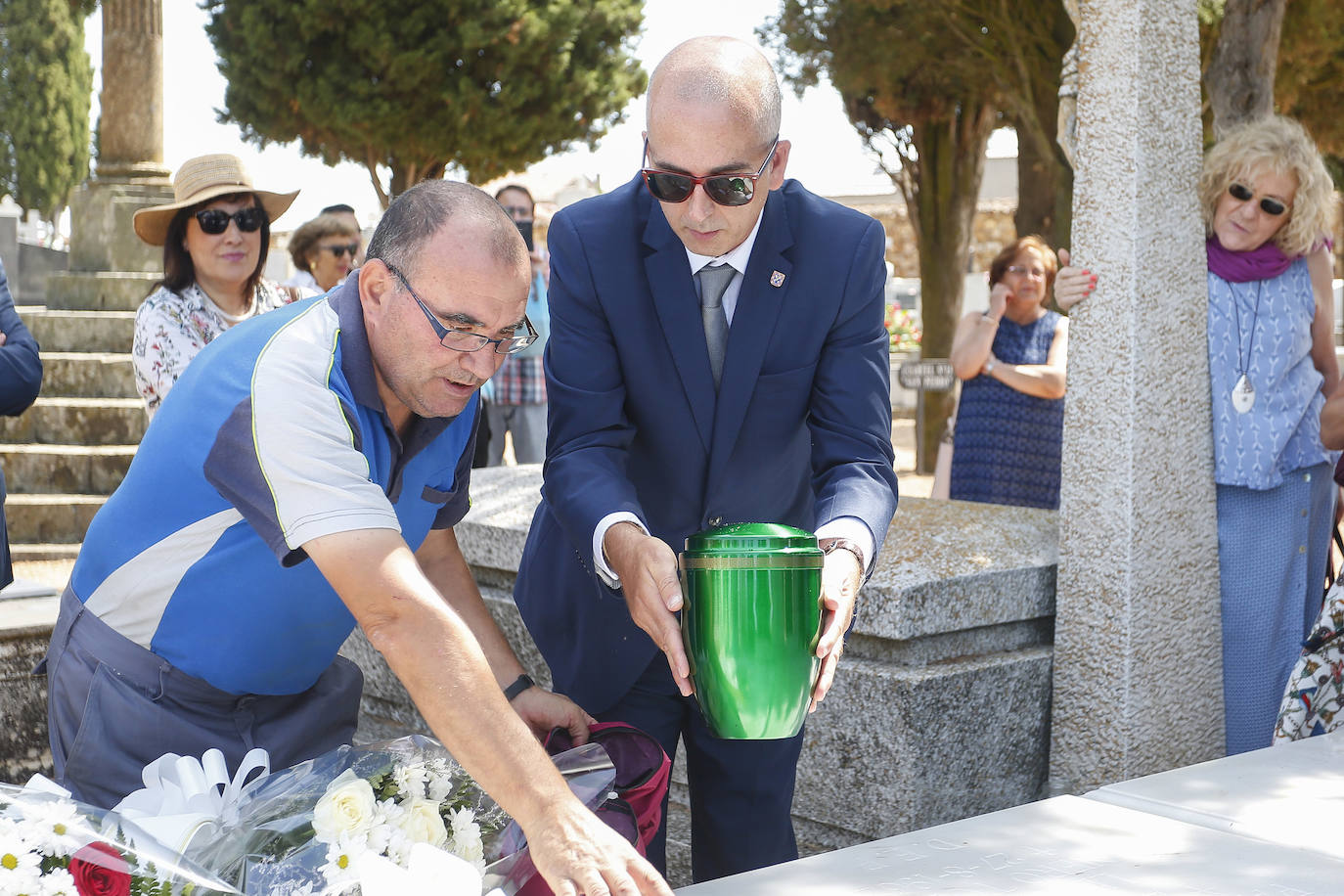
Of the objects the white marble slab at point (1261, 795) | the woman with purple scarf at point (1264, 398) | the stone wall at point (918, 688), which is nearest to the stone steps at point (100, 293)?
Result: the stone wall at point (918, 688)

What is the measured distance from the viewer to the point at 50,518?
8625 mm

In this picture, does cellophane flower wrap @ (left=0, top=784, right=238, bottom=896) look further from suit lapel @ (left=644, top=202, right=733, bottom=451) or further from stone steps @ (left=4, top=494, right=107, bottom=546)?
stone steps @ (left=4, top=494, right=107, bottom=546)

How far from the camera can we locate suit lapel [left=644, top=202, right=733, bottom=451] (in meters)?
2.33

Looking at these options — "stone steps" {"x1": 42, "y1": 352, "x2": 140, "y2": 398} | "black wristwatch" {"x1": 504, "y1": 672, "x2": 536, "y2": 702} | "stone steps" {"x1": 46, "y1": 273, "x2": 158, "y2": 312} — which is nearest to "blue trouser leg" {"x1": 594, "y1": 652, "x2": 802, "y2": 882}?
"black wristwatch" {"x1": 504, "y1": 672, "x2": 536, "y2": 702}

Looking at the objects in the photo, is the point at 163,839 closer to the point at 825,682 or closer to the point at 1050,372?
the point at 825,682

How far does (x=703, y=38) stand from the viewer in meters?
2.10

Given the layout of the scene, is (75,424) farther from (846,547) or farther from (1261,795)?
(1261,795)

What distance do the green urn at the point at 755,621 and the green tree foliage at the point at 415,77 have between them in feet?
53.1

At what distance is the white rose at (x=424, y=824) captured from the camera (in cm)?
159

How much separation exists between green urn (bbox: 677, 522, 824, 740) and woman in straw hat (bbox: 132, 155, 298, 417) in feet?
9.02

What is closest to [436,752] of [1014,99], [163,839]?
[163,839]

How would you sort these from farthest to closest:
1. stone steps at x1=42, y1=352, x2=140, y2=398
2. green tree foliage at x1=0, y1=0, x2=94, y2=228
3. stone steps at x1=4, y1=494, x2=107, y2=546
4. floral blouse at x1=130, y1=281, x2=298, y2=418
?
green tree foliage at x1=0, y1=0, x2=94, y2=228 → stone steps at x1=42, y1=352, x2=140, y2=398 → stone steps at x1=4, y1=494, x2=107, y2=546 → floral blouse at x1=130, y1=281, x2=298, y2=418

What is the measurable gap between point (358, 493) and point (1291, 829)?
140cm

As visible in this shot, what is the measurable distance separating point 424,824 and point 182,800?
1.00 feet
